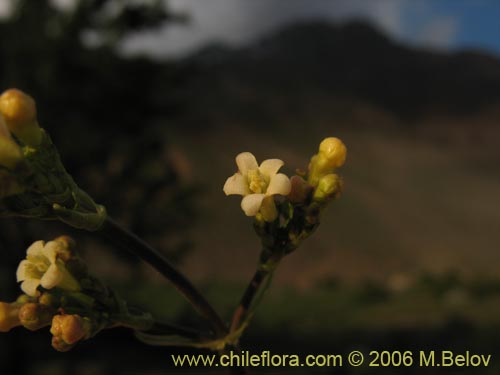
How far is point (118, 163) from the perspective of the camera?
1103cm

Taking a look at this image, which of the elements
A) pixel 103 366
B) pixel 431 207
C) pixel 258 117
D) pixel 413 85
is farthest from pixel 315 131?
pixel 103 366

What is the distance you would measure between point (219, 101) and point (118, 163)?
1877 inches

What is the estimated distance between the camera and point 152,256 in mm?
1340

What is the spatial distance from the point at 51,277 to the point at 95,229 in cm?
29

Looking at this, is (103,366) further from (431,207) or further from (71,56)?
(431,207)

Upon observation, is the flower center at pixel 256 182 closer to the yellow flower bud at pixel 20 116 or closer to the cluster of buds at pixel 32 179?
the cluster of buds at pixel 32 179

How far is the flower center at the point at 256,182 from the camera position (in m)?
1.62

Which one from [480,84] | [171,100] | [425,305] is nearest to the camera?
[171,100]

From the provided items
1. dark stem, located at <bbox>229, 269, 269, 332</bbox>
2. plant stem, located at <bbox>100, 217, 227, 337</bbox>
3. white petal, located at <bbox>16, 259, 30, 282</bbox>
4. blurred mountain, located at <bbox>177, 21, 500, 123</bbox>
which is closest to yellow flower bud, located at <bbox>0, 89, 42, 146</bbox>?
plant stem, located at <bbox>100, 217, 227, 337</bbox>

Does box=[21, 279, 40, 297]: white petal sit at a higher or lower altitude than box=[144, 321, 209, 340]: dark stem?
higher

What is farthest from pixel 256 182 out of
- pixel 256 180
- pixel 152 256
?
pixel 152 256

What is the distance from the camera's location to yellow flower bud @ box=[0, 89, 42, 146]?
1.38 m

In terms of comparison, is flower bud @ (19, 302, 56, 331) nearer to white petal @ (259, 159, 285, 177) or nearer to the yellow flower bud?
the yellow flower bud

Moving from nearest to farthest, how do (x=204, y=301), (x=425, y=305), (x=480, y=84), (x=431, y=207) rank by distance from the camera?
1. (x=204, y=301)
2. (x=425, y=305)
3. (x=431, y=207)
4. (x=480, y=84)
